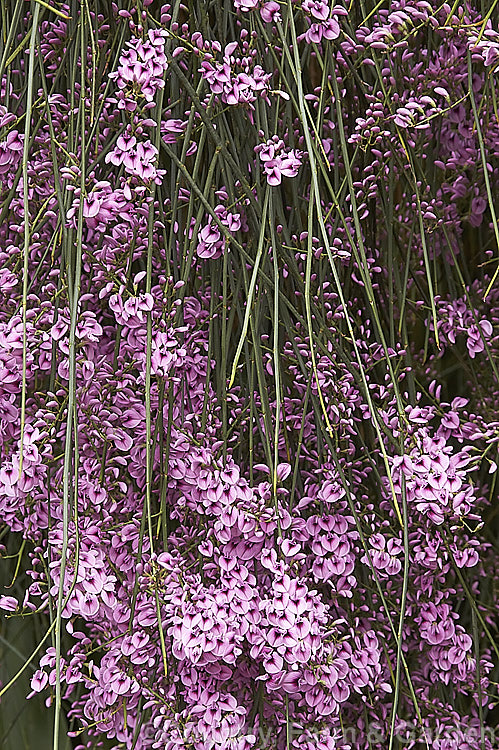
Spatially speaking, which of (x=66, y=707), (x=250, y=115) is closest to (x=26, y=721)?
(x=66, y=707)

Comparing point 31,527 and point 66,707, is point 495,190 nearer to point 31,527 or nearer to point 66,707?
point 31,527

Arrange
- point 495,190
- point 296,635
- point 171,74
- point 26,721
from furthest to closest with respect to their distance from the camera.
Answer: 1. point 26,721
2. point 495,190
3. point 171,74
4. point 296,635

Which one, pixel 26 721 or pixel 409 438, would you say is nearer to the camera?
pixel 409 438

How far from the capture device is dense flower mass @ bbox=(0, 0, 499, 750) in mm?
690

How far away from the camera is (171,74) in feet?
2.61

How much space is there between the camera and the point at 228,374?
85cm

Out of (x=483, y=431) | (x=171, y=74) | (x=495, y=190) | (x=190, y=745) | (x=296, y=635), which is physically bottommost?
(x=190, y=745)

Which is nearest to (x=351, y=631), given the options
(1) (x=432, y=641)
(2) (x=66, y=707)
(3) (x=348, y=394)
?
(1) (x=432, y=641)

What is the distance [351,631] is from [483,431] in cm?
23

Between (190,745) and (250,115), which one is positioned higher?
(250,115)

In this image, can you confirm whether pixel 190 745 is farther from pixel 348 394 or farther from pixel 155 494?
pixel 348 394

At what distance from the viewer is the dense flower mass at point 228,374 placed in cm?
69

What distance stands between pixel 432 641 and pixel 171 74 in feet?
1.96

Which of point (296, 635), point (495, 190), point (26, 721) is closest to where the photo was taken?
point (296, 635)
